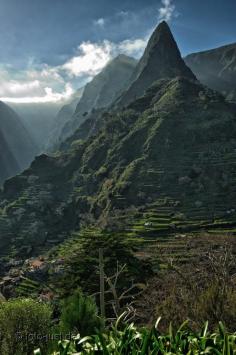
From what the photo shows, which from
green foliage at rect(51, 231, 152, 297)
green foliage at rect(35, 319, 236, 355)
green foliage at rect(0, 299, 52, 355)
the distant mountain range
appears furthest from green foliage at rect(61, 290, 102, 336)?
the distant mountain range

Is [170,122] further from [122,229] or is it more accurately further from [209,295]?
[209,295]

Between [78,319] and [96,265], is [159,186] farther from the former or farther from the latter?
[78,319]

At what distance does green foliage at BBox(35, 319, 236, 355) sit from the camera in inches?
151

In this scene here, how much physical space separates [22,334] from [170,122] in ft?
586

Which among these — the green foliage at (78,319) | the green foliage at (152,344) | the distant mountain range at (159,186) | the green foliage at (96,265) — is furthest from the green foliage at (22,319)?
the distant mountain range at (159,186)

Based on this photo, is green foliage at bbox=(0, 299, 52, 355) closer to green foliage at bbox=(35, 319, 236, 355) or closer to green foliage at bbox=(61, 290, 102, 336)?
green foliage at bbox=(61, 290, 102, 336)

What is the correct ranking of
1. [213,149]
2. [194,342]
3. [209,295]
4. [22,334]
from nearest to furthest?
[194,342], [209,295], [22,334], [213,149]

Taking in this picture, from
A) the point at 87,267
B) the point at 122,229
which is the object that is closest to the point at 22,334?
the point at 87,267

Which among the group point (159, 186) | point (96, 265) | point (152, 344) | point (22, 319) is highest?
point (152, 344)

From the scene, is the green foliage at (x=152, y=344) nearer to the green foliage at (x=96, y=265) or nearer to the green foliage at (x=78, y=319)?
the green foliage at (x=78, y=319)

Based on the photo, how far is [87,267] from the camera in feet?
148

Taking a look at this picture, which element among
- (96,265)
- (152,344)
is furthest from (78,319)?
(96,265)

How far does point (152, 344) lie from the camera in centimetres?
405

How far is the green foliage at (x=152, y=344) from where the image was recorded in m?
3.83
